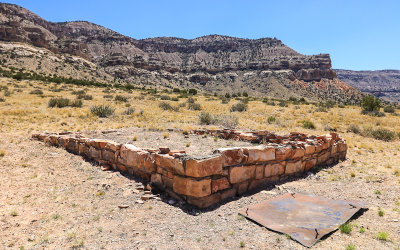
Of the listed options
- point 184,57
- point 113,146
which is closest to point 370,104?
point 113,146

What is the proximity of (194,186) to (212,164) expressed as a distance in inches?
24.0

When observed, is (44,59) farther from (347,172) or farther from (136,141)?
(347,172)

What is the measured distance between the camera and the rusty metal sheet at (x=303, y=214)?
4344 millimetres

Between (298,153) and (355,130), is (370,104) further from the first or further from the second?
(298,153)

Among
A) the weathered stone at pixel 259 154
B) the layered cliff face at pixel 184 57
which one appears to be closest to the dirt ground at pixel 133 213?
the weathered stone at pixel 259 154

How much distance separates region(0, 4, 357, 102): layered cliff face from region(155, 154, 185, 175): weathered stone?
3177 inches

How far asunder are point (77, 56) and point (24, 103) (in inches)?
2907

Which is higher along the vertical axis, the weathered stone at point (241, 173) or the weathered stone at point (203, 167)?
the weathered stone at point (203, 167)

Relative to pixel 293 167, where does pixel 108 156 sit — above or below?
above

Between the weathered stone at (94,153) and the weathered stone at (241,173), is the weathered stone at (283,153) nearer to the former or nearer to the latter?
the weathered stone at (241,173)

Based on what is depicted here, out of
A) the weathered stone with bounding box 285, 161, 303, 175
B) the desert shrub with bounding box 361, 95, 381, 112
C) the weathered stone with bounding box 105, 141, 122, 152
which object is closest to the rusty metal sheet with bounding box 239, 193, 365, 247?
the weathered stone with bounding box 285, 161, 303, 175

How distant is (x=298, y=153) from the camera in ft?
24.8

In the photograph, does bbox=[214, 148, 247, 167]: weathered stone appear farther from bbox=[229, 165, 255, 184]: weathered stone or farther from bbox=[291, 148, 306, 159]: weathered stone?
bbox=[291, 148, 306, 159]: weathered stone

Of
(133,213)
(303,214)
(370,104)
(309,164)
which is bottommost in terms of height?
(133,213)
